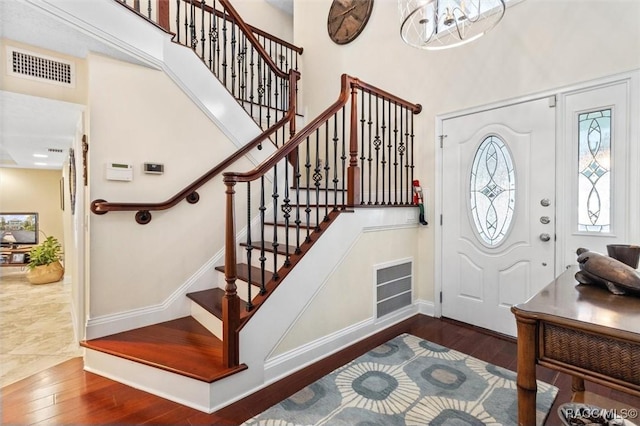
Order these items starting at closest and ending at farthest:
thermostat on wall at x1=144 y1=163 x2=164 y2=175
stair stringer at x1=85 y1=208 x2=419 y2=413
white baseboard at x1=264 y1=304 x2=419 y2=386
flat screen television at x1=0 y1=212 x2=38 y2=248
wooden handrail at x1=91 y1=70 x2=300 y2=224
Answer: stair stringer at x1=85 y1=208 x2=419 y2=413
white baseboard at x1=264 y1=304 x2=419 y2=386
wooden handrail at x1=91 y1=70 x2=300 y2=224
thermostat on wall at x1=144 y1=163 x2=164 y2=175
flat screen television at x1=0 y1=212 x2=38 y2=248

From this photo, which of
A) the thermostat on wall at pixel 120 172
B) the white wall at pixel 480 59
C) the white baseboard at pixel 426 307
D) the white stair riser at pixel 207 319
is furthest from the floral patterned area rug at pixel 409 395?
the thermostat on wall at pixel 120 172

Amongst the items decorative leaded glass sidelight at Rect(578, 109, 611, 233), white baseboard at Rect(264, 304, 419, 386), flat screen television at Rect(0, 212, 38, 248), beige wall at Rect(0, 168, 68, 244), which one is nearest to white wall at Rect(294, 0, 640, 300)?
decorative leaded glass sidelight at Rect(578, 109, 611, 233)

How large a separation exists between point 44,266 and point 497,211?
6.91 m

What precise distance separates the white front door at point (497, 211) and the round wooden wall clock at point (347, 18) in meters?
1.81

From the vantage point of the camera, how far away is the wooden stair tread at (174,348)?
175cm

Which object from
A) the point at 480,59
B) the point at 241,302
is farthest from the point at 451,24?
the point at 241,302

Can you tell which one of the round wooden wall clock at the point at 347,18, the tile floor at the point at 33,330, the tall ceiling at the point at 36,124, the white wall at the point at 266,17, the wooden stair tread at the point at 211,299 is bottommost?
the tile floor at the point at 33,330

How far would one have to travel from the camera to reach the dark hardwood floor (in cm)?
163

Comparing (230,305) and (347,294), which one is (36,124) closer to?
(230,305)

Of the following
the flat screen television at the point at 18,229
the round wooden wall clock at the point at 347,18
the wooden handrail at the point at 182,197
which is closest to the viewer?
the wooden handrail at the point at 182,197

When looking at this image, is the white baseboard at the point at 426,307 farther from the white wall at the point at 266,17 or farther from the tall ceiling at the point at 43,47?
the white wall at the point at 266,17

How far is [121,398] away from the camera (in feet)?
5.90

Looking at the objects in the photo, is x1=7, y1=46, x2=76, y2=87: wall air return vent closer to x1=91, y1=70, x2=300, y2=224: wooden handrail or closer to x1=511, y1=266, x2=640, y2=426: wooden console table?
x1=91, y1=70, x2=300, y2=224: wooden handrail

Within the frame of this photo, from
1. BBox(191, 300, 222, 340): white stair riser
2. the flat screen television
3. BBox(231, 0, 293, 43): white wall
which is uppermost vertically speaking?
BBox(231, 0, 293, 43): white wall
